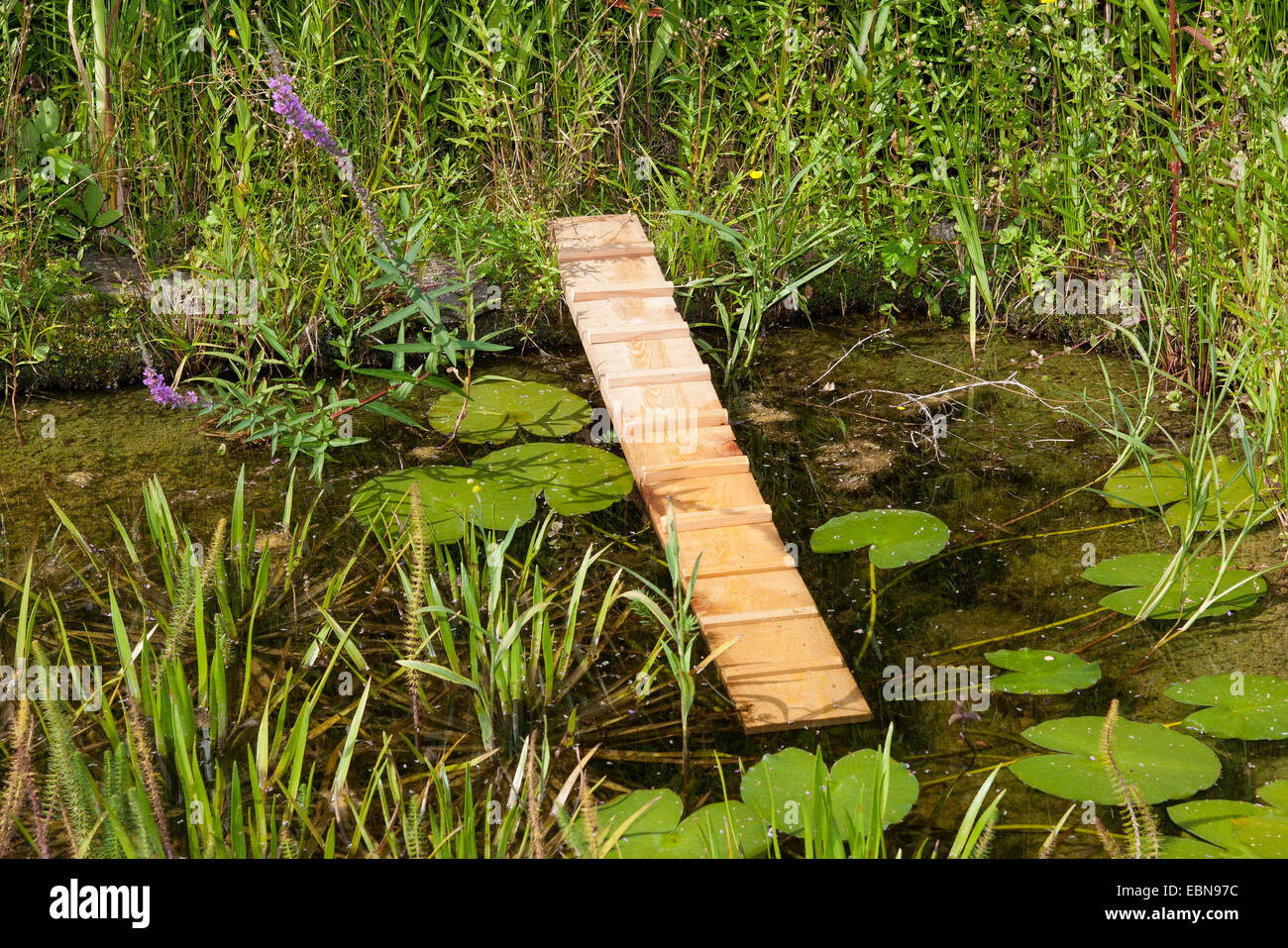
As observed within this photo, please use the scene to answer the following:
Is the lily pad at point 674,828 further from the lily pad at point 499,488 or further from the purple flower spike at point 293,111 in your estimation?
the purple flower spike at point 293,111

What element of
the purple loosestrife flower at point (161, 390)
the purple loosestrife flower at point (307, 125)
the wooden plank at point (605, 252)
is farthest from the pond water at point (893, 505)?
the purple loosestrife flower at point (307, 125)

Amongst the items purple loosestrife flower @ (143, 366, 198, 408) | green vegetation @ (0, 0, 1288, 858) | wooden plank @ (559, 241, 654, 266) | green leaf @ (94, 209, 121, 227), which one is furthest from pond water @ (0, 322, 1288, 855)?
green leaf @ (94, 209, 121, 227)

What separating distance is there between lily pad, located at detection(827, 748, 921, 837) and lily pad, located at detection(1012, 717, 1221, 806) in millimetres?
194

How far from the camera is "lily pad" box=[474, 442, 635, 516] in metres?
2.85

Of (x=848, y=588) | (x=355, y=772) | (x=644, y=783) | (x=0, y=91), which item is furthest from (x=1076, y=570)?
(x=0, y=91)

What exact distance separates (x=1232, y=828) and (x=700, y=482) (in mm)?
1308

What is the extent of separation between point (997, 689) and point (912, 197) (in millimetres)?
2073

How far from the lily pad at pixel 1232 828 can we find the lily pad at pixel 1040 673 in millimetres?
324

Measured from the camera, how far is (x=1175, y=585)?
2.47 meters

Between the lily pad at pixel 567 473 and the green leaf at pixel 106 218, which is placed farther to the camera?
the green leaf at pixel 106 218

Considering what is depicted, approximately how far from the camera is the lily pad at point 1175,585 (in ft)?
7.93
